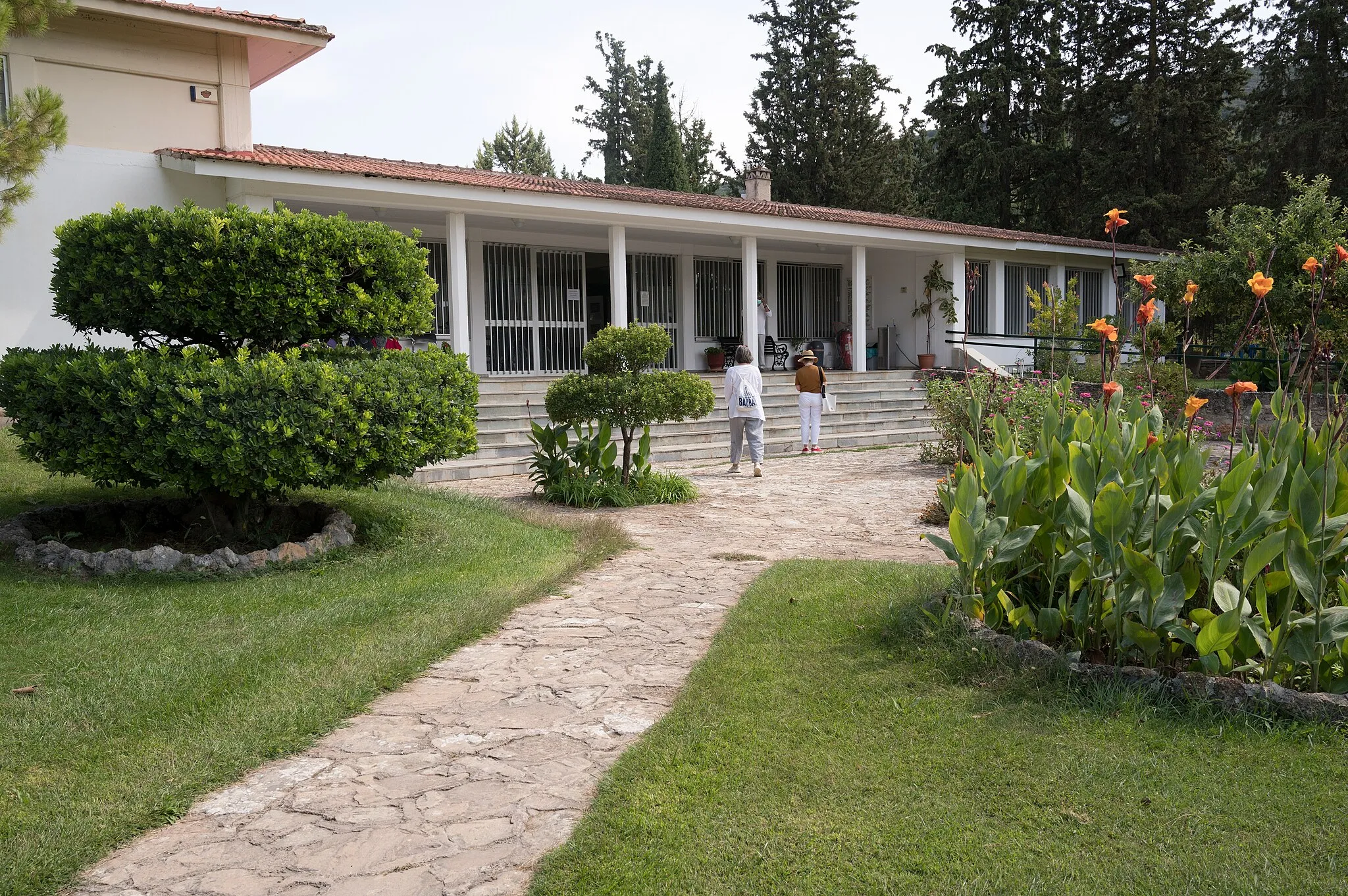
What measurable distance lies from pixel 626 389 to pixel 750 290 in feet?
27.3

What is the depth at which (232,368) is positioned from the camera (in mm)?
6309

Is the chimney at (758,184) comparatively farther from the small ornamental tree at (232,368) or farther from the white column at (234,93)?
the small ornamental tree at (232,368)

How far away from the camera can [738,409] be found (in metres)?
12.0

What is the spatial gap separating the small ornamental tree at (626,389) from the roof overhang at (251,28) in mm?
6893

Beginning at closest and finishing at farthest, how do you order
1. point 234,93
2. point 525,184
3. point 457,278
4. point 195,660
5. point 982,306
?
point 195,660 → point 234,93 → point 457,278 → point 525,184 → point 982,306

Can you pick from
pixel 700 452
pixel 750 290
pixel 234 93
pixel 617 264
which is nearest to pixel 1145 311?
pixel 700 452

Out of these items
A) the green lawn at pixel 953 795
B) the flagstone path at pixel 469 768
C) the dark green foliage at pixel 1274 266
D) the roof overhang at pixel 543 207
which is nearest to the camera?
the green lawn at pixel 953 795

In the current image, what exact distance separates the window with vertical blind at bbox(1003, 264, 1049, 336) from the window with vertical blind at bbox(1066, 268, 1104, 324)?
1608mm

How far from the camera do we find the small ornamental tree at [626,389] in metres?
9.68

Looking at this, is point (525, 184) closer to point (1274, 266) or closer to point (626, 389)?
point (626, 389)

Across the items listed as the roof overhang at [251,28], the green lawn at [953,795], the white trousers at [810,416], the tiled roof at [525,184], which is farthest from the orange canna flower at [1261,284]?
the roof overhang at [251,28]

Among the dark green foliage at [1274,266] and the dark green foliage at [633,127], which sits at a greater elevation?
the dark green foliage at [633,127]

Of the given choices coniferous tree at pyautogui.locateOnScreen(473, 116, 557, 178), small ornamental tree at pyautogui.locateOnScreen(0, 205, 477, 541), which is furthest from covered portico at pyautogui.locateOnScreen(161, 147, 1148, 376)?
coniferous tree at pyautogui.locateOnScreen(473, 116, 557, 178)

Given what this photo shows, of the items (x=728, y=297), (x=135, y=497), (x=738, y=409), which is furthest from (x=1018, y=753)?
(x=728, y=297)
